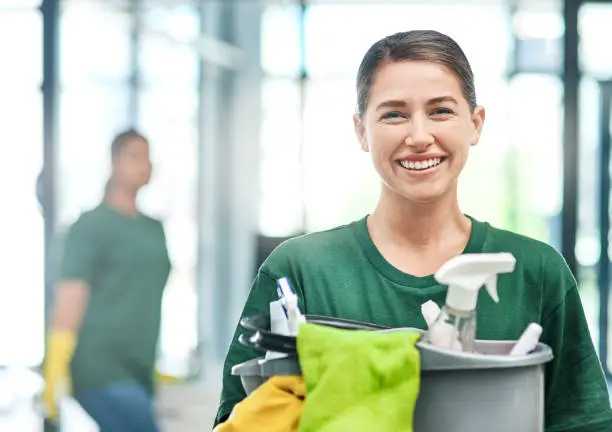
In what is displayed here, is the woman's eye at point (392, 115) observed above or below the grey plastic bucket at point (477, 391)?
above

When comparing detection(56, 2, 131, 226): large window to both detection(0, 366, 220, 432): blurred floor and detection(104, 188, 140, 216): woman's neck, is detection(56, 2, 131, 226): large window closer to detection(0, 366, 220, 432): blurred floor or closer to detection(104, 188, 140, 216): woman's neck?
detection(0, 366, 220, 432): blurred floor

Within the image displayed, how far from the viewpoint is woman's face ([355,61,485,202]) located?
0.95 meters

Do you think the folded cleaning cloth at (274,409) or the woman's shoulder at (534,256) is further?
the woman's shoulder at (534,256)

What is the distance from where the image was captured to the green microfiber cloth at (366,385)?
0.82 m

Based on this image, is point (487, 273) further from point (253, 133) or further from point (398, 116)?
point (253, 133)

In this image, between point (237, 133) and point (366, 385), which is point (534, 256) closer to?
point (366, 385)

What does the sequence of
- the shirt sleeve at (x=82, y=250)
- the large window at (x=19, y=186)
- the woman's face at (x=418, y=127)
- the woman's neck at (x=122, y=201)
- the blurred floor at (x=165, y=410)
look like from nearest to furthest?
1. the woman's face at (x=418, y=127)
2. the shirt sleeve at (x=82, y=250)
3. the woman's neck at (x=122, y=201)
4. the blurred floor at (x=165, y=410)
5. the large window at (x=19, y=186)

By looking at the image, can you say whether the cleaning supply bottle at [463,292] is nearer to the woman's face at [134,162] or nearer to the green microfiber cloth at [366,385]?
the green microfiber cloth at [366,385]

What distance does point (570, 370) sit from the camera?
3.25 feet

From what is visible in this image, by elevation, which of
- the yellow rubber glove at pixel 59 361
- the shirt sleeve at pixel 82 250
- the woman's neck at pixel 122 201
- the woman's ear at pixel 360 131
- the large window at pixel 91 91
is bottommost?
the yellow rubber glove at pixel 59 361

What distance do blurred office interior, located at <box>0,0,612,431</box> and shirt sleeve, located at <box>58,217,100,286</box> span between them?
3.56 ft

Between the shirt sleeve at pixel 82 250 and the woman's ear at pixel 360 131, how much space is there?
1.67 meters

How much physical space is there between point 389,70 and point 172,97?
166 inches

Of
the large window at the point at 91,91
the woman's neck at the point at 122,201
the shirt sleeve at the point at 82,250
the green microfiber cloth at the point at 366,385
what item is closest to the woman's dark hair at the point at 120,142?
the woman's neck at the point at 122,201
